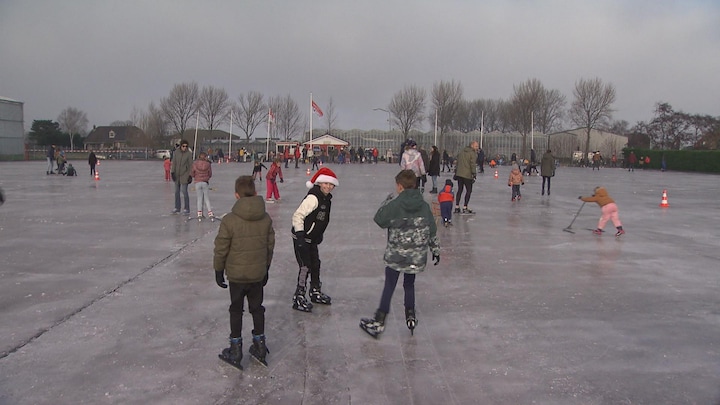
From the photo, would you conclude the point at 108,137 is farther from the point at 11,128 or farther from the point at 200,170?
the point at 200,170

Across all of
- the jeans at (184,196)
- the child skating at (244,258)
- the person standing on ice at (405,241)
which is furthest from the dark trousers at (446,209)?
the child skating at (244,258)

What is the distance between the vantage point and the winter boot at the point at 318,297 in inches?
235

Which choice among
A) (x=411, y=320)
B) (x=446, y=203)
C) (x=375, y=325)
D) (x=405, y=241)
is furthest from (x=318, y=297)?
(x=446, y=203)

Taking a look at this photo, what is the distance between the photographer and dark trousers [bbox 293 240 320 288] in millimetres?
5730

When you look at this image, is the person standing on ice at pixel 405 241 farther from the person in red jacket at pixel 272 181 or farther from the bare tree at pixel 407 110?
the bare tree at pixel 407 110

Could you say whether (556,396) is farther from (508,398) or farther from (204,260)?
(204,260)

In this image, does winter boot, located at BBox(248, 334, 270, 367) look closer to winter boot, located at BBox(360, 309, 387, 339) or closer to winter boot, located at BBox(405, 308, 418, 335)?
winter boot, located at BBox(360, 309, 387, 339)

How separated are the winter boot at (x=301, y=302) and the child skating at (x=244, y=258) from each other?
3.91 ft

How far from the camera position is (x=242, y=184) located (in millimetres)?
4547

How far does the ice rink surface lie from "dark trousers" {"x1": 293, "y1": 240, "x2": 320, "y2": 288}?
34 cm

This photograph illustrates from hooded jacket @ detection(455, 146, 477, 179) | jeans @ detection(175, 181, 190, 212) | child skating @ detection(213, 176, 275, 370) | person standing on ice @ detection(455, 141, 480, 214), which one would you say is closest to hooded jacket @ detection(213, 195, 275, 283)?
child skating @ detection(213, 176, 275, 370)

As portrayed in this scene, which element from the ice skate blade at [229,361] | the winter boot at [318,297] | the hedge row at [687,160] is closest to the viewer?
the ice skate blade at [229,361]

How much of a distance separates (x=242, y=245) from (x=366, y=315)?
1.78 metres

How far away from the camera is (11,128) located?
57.2 metres
